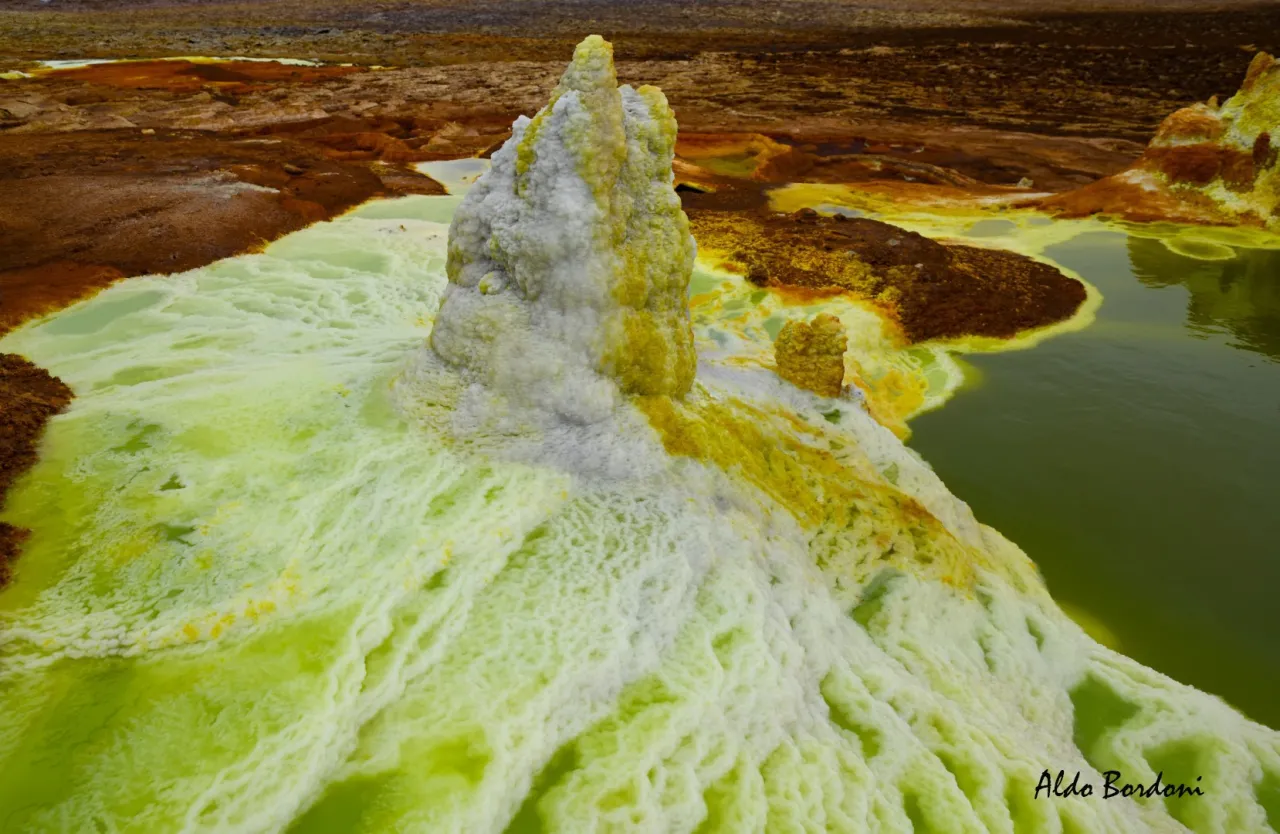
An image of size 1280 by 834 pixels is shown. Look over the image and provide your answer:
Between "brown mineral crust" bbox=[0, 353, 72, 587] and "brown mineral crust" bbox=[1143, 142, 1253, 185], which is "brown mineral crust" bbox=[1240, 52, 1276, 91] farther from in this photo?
"brown mineral crust" bbox=[0, 353, 72, 587]

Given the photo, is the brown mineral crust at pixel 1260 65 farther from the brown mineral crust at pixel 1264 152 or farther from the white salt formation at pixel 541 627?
the white salt formation at pixel 541 627

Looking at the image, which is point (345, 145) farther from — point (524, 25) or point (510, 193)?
point (524, 25)

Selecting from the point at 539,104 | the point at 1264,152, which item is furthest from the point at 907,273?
the point at 539,104

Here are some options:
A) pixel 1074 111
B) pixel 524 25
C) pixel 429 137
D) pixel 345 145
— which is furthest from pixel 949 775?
pixel 524 25

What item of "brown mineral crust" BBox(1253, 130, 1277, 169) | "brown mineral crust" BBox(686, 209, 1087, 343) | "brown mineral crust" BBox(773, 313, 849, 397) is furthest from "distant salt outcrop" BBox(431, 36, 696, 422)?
"brown mineral crust" BBox(1253, 130, 1277, 169)
